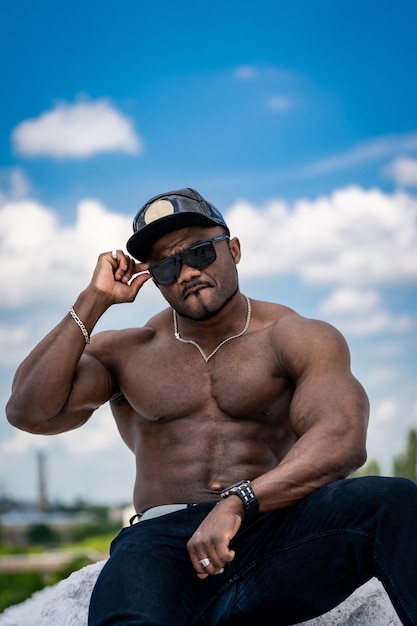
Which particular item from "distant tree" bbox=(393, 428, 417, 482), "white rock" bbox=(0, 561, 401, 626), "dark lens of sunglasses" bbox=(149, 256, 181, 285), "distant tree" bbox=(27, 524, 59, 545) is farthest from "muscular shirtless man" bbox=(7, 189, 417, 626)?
"distant tree" bbox=(27, 524, 59, 545)

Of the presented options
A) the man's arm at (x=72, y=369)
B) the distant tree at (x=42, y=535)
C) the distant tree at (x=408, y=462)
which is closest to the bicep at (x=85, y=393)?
the man's arm at (x=72, y=369)

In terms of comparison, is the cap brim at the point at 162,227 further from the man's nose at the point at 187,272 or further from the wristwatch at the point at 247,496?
the wristwatch at the point at 247,496

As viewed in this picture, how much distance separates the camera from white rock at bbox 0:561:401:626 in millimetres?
4379

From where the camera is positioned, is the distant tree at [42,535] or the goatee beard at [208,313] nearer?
the goatee beard at [208,313]

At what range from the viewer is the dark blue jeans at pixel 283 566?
3309mm

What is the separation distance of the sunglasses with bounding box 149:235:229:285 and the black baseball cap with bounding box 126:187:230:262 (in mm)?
133

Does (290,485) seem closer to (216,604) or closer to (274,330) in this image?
(216,604)

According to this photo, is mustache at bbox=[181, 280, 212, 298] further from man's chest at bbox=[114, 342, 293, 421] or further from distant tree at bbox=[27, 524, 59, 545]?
distant tree at bbox=[27, 524, 59, 545]

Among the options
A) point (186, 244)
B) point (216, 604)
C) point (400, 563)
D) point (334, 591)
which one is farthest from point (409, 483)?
point (186, 244)

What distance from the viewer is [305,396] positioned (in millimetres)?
3938

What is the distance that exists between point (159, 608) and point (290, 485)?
0.70 m

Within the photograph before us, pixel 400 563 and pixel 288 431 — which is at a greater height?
pixel 288 431

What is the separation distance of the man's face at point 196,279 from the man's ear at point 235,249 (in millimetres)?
175

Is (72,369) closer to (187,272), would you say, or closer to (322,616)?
(187,272)
